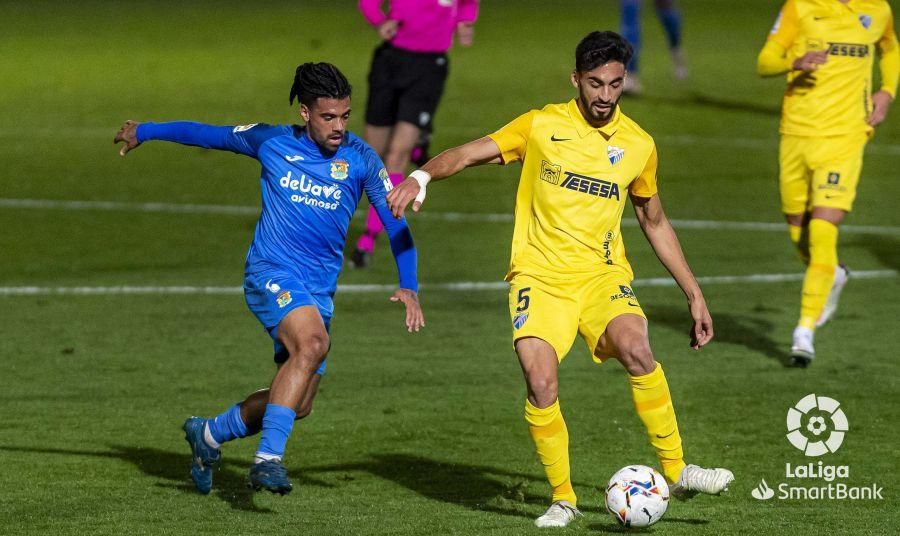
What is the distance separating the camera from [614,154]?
7.38 metres

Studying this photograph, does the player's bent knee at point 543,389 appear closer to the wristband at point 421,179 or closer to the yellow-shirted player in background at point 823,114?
the wristband at point 421,179

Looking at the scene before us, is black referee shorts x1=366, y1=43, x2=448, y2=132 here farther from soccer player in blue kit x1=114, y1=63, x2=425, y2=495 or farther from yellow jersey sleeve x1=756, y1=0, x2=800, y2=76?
soccer player in blue kit x1=114, y1=63, x2=425, y2=495

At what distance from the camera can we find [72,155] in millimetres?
18906

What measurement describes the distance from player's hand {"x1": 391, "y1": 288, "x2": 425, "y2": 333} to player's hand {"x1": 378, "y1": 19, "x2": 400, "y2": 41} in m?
6.30

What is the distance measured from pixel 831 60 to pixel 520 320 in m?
4.34

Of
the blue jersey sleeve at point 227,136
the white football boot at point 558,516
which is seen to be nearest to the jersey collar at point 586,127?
the blue jersey sleeve at point 227,136

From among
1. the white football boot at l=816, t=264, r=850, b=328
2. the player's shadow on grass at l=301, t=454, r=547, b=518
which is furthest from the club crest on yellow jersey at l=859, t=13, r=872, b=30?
the player's shadow on grass at l=301, t=454, r=547, b=518

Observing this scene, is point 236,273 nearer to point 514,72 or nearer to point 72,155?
point 72,155

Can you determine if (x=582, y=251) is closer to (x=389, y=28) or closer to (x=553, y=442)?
(x=553, y=442)

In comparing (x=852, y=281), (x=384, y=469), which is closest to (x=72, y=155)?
(x=852, y=281)

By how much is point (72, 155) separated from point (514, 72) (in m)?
7.89

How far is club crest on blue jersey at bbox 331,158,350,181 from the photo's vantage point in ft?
24.6

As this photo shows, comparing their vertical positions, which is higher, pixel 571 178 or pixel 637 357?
pixel 571 178

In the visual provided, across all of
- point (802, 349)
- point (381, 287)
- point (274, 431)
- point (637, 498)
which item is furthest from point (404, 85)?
point (637, 498)
